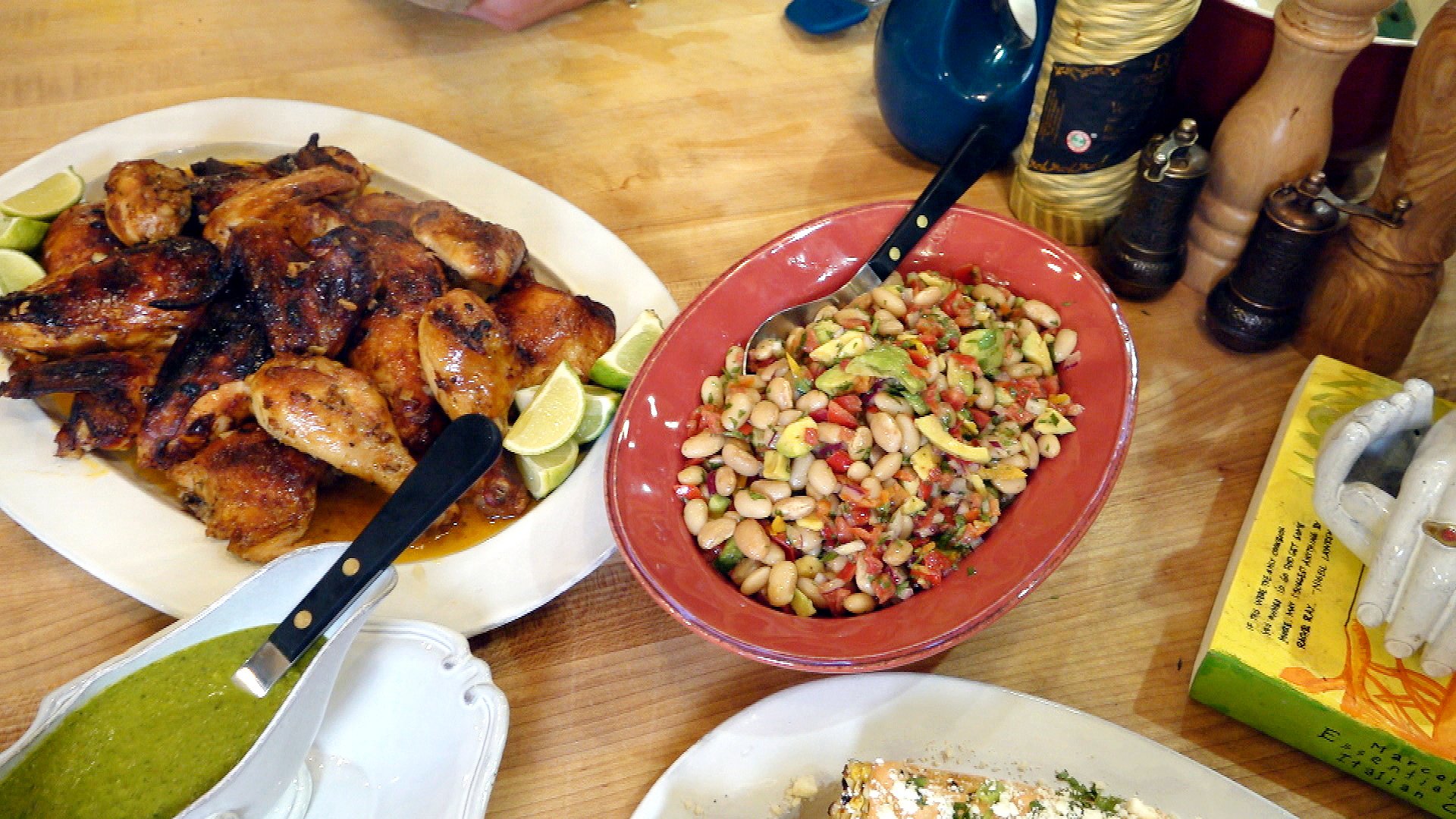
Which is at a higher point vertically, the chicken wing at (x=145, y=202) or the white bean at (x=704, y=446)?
the chicken wing at (x=145, y=202)

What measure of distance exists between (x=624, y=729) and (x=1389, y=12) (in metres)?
1.92

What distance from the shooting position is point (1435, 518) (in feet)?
3.89

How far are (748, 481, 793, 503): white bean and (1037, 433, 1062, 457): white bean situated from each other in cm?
35

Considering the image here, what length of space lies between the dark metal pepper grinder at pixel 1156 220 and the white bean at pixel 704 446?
0.86 m

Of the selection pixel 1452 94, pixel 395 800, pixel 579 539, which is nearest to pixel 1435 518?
pixel 1452 94

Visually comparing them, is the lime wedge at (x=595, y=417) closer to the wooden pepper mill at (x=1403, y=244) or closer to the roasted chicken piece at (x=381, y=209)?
the roasted chicken piece at (x=381, y=209)

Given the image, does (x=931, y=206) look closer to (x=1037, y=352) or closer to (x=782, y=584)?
(x=1037, y=352)

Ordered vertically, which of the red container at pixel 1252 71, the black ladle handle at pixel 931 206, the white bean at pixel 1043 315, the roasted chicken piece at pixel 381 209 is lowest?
the roasted chicken piece at pixel 381 209

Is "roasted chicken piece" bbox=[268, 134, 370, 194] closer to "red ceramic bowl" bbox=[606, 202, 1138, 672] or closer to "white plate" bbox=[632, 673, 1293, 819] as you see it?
"red ceramic bowl" bbox=[606, 202, 1138, 672]

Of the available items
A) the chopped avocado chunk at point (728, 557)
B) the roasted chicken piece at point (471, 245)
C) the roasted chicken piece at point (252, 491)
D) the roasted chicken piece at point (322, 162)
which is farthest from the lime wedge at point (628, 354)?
the roasted chicken piece at point (322, 162)

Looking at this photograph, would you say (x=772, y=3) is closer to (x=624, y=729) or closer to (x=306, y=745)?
(x=624, y=729)

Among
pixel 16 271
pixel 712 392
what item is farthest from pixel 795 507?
pixel 16 271

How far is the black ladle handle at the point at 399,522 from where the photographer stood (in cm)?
117

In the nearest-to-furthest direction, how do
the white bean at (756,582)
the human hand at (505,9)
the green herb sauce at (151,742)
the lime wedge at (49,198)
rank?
the green herb sauce at (151,742) → the white bean at (756,582) → the lime wedge at (49,198) → the human hand at (505,9)
